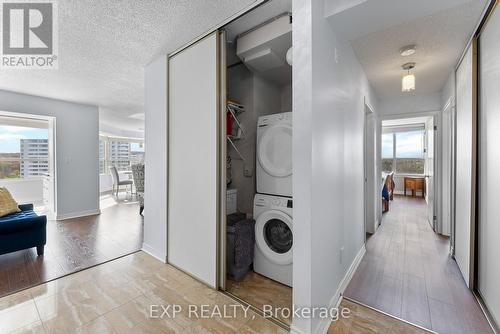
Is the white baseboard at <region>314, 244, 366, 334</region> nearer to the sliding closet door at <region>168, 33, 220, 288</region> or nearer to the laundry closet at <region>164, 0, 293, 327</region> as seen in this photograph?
the laundry closet at <region>164, 0, 293, 327</region>

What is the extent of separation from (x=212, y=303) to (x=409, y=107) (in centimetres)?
427

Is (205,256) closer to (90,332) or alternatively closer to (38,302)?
(90,332)

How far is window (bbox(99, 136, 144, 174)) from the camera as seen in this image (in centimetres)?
735

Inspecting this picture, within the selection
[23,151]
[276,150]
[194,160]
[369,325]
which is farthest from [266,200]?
[23,151]

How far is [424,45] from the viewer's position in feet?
7.16

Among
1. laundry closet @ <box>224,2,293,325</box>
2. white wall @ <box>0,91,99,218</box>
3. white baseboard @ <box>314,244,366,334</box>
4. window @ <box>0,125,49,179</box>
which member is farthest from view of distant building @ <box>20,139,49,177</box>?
white baseboard @ <box>314,244,366,334</box>

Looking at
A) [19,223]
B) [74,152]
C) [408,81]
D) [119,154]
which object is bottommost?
[19,223]

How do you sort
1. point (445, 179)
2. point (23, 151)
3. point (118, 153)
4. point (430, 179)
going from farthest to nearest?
1. point (118, 153)
2. point (23, 151)
3. point (430, 179)
4. point (445, 179)

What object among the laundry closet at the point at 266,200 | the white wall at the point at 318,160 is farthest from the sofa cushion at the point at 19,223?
the white wall at the point at 318,160

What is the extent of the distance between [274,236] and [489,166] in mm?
1802

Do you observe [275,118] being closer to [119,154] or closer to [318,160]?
[318,160]

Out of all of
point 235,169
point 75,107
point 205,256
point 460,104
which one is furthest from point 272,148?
point 75,107

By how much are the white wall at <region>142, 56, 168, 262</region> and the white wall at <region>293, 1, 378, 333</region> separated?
5.51 ft

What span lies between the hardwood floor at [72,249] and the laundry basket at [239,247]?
1468 millimetres
